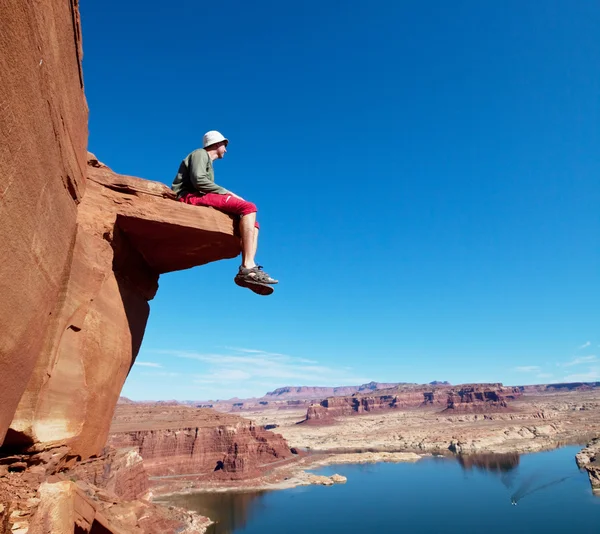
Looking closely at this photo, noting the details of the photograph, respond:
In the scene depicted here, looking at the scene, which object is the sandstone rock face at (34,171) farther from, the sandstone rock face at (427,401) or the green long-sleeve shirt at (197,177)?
the sandstone rock face at (427,401)

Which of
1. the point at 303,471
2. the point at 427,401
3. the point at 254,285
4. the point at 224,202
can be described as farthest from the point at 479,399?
the point at 224,202

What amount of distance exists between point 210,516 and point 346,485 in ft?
76.5

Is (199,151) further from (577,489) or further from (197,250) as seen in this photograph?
(577,489)

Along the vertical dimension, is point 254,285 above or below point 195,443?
below

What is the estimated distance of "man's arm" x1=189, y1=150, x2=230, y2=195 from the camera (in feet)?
16.7

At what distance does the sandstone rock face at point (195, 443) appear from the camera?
64062 millimetres

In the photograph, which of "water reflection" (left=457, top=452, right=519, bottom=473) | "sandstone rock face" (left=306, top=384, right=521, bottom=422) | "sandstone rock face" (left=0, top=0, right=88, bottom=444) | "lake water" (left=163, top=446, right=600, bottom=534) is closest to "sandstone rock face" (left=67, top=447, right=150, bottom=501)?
"lake water" (left=163, top=446, right=600, bottom=534)

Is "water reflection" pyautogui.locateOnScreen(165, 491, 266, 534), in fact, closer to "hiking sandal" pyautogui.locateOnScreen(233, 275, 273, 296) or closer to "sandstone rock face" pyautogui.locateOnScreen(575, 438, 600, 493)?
"sandstone rock face" pyautogui.locateOnScreen(575, 438, 600, 493)

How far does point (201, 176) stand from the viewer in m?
5.10

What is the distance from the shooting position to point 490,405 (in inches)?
5354

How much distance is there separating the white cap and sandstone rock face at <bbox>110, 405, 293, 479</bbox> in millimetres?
64900

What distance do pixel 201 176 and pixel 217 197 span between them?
0.33 m

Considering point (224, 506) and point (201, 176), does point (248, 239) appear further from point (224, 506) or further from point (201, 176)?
point (224, 506)

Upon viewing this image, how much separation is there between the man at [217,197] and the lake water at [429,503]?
150 feet
